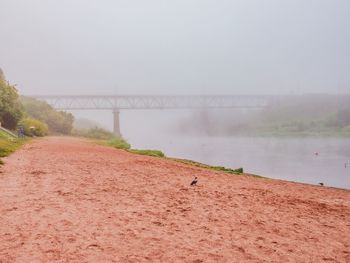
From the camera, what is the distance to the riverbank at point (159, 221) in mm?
7449

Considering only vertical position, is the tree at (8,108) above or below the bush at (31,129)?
above

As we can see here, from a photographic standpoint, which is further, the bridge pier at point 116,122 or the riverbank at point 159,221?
the bridge pier at point 116,122

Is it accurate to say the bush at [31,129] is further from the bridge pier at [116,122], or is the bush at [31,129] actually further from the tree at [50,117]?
the bridge pier at [116,122]

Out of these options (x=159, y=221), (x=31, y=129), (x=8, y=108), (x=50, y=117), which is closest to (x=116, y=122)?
(x=50, y=117)

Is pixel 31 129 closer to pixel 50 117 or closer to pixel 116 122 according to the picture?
pixel 50 117

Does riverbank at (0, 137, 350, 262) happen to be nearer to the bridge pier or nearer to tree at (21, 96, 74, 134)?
tree at (21, 96, 74, 134)

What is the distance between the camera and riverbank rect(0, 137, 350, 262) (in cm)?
745

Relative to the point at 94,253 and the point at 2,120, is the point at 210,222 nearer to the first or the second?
the point at 94,253

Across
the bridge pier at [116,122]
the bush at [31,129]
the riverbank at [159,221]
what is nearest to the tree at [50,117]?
the bush at [31,129]

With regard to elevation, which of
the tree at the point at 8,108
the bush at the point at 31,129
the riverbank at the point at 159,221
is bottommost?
the riverbank at the point at 159,221

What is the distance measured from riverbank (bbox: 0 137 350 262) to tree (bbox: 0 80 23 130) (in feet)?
113

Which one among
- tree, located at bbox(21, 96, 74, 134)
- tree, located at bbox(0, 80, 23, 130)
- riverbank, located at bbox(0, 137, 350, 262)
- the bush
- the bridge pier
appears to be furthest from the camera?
the bridge pier

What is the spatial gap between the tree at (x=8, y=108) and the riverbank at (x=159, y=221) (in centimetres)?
3444

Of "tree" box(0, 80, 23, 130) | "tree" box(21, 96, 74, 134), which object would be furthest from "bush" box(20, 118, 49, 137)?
"tree" box(21, 96, 74, 134)
